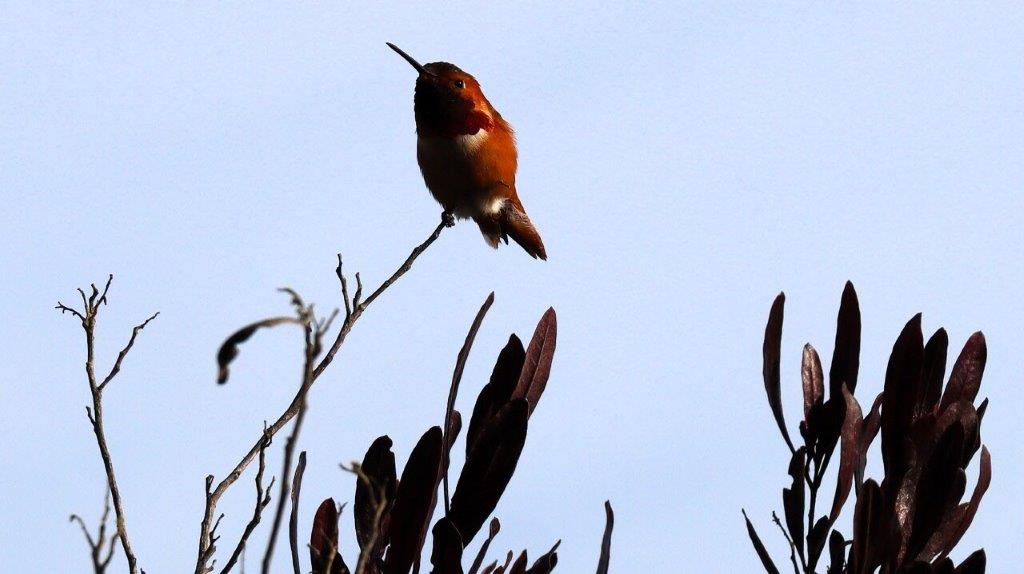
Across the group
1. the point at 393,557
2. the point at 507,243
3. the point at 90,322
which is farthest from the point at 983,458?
the point at 507,243

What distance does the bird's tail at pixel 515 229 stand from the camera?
6.59 m

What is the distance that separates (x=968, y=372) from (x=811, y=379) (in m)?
0.27

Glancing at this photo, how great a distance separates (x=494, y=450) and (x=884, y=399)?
66 cm

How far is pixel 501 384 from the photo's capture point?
7.25 ft

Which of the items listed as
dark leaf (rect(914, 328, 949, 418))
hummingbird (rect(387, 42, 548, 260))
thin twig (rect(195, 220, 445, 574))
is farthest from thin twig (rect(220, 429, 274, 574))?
hummingbird (rect(387, 42, 548, 260))

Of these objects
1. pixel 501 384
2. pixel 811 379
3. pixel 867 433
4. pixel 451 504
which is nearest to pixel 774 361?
pixel 811 379

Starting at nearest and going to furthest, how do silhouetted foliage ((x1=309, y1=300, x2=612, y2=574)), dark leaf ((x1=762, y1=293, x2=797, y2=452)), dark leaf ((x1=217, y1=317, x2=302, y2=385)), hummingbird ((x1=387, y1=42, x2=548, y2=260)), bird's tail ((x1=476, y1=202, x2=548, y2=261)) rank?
dark leaf ((x1=217, y1=317, x2=302, y2=385)), silhouetted foliage ((x1=309, y1=300, x2=612, y2=574)), dark leaf ((x1=762, y1=293, x2=797, y2=452)), hummingbird ((x1=387, y1=42, x2=548, y2=260)), bird's tail ((x1=476, y1=202, x2=548, y2=261))

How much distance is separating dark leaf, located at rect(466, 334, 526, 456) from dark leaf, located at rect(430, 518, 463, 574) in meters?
0.23

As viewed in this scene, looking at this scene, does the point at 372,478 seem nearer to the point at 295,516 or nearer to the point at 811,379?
the point at 295,516

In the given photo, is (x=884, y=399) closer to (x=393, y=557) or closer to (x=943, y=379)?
(x=943, y=379)

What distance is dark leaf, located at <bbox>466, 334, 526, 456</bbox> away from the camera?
2.18 meters

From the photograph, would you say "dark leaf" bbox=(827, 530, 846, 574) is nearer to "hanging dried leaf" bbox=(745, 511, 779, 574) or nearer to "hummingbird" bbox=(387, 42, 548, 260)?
"hanging dried leaf" bbox=(745, 511, 779, 574)

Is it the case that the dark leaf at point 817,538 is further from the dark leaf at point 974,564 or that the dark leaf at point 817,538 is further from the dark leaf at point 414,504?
the dark leaf at point 414,504

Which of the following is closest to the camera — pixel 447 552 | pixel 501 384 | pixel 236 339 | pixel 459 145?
pixel 236 339
